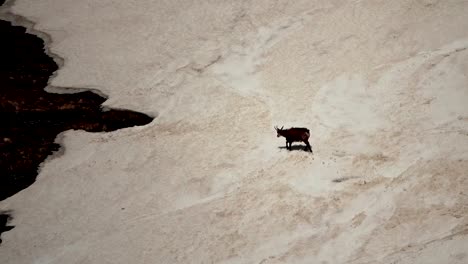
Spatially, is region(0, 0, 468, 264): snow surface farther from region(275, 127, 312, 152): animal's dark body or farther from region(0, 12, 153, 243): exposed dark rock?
region(0, 12, 153, 243): exposed dark rock

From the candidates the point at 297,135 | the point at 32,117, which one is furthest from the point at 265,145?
the point at 32,117

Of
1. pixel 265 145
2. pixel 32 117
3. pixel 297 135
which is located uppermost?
pixel 32 117

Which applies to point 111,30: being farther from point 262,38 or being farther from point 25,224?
point 25,224

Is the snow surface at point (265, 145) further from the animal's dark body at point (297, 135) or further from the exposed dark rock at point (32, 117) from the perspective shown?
the exposed dark rock at point (32, 117)

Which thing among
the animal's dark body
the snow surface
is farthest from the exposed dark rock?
the animal's dark body

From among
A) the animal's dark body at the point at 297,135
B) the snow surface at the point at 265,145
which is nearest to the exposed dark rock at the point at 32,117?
the snow surface at the point at 265,145

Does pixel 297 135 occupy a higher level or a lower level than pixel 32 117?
lower

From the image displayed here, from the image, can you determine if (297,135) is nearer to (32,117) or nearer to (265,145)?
(265,145)

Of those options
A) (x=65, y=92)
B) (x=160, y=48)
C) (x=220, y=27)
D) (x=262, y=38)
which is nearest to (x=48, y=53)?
(x=65, y=92)
